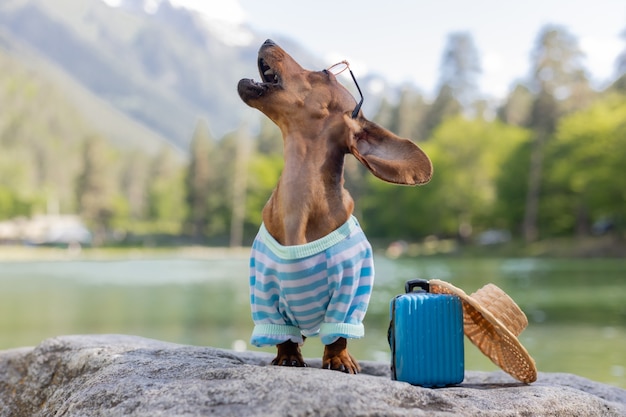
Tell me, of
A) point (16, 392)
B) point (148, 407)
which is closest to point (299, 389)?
point (148, 407)

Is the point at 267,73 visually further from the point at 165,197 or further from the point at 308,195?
the point at 165,197

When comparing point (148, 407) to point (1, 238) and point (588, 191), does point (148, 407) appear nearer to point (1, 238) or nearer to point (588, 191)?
point (588, 191)

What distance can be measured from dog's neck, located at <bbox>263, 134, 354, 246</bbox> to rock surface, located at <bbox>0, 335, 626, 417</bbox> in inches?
20.4

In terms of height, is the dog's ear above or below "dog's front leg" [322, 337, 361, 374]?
above

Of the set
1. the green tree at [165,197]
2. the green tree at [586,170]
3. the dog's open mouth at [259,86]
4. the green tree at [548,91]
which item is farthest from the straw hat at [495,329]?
the green tree at [165,197]

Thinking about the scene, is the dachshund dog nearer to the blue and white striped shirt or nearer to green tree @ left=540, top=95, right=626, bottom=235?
the blue and white striped shirt

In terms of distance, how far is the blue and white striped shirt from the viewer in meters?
2.90

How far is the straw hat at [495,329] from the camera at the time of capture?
3145 mm

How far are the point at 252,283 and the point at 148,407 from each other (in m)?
0.76

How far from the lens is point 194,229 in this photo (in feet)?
196

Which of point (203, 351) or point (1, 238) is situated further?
point (1, 238)

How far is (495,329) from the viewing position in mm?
3096

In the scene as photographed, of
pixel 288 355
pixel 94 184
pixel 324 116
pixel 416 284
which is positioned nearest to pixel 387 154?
pixel 324 116

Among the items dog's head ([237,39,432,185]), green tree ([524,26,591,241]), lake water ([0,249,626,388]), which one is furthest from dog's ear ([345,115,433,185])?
green tree ([524,26,591,241])
